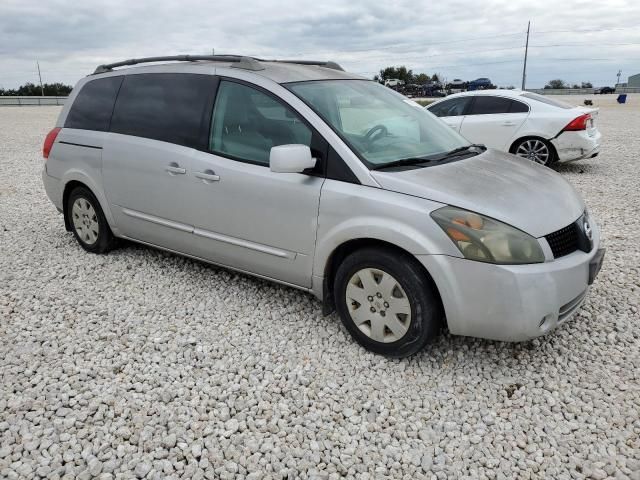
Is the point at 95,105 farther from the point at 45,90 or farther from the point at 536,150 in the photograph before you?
the point at 45,90

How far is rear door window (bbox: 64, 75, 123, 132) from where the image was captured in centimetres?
479

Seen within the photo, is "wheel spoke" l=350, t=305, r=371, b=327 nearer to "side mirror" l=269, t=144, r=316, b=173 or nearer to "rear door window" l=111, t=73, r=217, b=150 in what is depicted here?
"side mirror" l=269, t=144, r=316, b=173

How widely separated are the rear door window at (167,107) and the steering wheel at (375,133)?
1.26m

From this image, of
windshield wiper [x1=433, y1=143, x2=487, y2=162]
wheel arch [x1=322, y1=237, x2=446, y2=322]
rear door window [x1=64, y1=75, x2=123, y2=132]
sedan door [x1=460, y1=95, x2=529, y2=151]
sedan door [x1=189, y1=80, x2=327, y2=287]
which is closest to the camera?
wheel arch [x1=322, y1=237, x2=446, y2=322]

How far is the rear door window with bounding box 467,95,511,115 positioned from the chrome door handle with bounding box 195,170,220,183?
7.13m

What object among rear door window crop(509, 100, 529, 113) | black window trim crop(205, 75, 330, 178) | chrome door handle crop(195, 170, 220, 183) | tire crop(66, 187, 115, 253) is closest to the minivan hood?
black window trim crop(205, 75, 330, 178)

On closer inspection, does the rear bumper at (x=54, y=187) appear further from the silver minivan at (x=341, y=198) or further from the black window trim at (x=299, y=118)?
the black window trim at (x=299, y=118)

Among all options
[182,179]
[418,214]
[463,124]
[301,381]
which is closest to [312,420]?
[301,381]

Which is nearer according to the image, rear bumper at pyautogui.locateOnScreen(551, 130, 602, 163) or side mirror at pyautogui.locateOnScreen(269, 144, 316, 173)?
side mirror at pyautogui.locateOnScreen(269, 144, 316, 173)

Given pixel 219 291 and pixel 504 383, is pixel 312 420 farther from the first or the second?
pixel 219 291

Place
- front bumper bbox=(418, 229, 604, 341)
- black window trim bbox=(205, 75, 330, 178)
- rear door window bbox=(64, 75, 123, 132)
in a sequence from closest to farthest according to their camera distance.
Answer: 1. front bumper bbox=(418, 229, 604, 341)
2. black window trim bbox=(205, 75, 330, 178)
3. rear door window bbox=(64, 75, 123, 132)

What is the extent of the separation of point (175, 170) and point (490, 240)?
2.44 metres

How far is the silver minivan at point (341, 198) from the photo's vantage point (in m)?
2.93

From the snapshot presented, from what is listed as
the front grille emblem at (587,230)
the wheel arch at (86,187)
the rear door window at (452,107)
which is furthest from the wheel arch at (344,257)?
the rear door window at (452,107)
